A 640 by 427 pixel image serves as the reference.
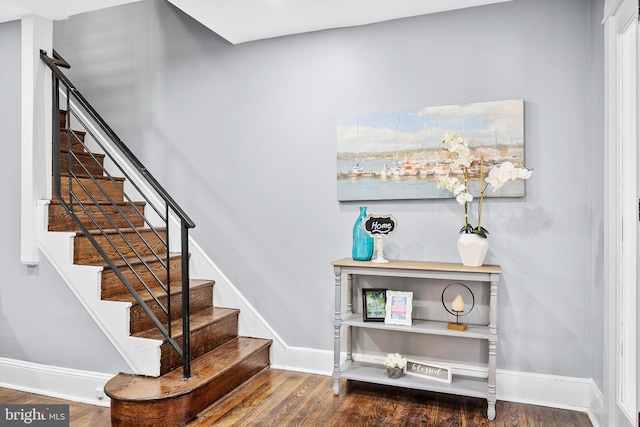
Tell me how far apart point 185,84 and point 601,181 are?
3054 mm

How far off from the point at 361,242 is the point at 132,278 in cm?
156

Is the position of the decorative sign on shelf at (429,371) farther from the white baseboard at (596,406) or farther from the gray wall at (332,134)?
the white baseboard at (596,406)

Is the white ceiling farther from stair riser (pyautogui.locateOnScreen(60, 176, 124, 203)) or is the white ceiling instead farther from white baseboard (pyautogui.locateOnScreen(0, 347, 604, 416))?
white baseboard (pyautogui.locateOnScreen(0, 347, 604, 416))

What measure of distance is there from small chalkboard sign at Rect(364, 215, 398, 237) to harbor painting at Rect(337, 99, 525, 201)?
252 mm

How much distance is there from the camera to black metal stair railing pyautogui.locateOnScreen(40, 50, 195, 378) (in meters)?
2.64

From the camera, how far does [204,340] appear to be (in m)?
3.06

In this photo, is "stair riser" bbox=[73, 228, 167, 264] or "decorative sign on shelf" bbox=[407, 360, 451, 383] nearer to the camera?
"decorative sign on shelf" bbox=[407, 360, 451, 383]

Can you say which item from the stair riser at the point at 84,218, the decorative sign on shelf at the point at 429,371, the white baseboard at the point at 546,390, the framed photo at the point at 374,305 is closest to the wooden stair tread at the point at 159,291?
the stair riser at the point at 84,218

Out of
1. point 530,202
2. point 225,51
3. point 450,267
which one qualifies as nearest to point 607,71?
point 530,202

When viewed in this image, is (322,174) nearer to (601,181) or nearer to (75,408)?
(601,181)

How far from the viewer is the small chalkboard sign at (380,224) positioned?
9.37 feet

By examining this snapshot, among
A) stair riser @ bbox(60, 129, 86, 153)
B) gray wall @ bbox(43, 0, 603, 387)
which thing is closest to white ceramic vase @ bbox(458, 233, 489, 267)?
gray wall @ bbox(43, 0, 603, 387)

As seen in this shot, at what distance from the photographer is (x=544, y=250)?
9.09 ft

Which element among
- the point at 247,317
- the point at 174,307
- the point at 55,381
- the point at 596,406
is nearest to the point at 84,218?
the point at 174,307
